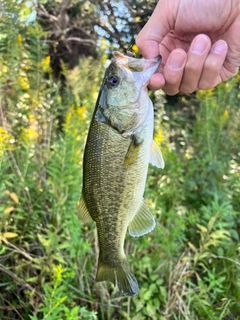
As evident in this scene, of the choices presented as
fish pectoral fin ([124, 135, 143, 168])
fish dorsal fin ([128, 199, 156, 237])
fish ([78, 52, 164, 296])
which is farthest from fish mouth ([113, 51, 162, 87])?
fish dorsal fin ([128, 199, 156, 237])

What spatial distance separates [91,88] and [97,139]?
2.33m

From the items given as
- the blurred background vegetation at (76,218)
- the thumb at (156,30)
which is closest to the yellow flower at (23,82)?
the blurred background vegetation at (76,218)

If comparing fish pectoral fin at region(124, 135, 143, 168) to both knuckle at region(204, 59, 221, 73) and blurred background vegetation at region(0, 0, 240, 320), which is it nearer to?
knuckle at region(204, 59, 221, 73)

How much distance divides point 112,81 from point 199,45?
430mm

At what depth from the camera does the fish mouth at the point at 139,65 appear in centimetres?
159

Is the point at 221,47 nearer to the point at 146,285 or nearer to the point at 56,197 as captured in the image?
the point at 56,197

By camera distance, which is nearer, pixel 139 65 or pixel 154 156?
pixel 139 65

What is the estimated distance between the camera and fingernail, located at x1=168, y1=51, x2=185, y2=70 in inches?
69.2

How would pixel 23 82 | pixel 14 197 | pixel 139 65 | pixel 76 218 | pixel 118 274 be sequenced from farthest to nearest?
pixel 23 82 < pixel 76 218 < pixel 14 197 < pixel 118 274 < pixel 139 65

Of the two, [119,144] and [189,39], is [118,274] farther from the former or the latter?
[189,39]

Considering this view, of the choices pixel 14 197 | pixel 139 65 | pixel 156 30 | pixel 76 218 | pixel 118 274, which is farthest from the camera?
pixel 76 218

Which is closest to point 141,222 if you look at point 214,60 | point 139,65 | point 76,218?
point 139,65

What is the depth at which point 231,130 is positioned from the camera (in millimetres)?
4305

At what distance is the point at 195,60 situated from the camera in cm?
178
